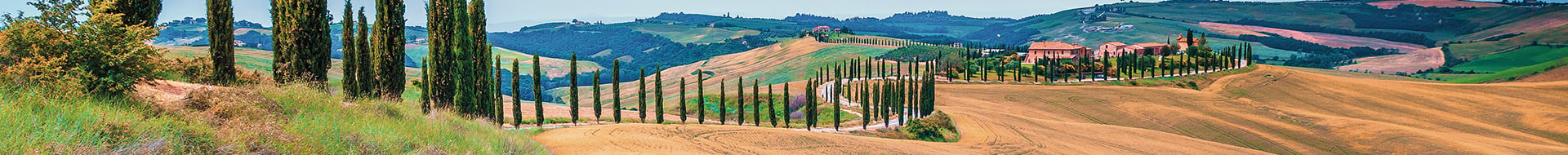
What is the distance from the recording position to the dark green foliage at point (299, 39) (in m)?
24.1

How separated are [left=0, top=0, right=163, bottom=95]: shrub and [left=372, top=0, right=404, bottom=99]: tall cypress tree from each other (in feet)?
40.3

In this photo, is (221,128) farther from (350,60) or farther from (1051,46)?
(1051,46)

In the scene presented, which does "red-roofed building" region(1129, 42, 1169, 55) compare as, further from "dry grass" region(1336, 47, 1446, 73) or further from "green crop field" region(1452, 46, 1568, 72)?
→ "green crop field" region(1452, 46, 1568, 72)

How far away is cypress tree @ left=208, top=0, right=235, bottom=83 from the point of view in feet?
69.8

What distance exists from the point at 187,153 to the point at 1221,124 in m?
69.8

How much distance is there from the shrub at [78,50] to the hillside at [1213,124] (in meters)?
8.49

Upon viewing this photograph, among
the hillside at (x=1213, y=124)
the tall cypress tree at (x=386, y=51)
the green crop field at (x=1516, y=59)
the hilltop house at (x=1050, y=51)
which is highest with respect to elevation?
the tall cypress tree at (x=386, y=51)

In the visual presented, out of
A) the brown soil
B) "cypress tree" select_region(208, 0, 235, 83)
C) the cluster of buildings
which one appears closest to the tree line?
the cluster of buildings

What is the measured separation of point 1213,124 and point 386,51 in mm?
60085

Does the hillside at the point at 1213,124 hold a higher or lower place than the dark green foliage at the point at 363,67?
lower

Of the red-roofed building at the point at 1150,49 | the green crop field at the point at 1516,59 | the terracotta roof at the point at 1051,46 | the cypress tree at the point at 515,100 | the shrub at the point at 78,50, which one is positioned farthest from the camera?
the green crop field at the point at 1516,59

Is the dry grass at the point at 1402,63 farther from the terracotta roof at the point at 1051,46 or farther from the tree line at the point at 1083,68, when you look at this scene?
the terracotta roof at the point at 1051,46

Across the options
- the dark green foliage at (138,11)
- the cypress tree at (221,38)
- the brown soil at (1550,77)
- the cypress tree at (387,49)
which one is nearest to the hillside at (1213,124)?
the cypress tree at (387,49)

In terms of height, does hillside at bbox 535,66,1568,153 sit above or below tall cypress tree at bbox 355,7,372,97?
below
